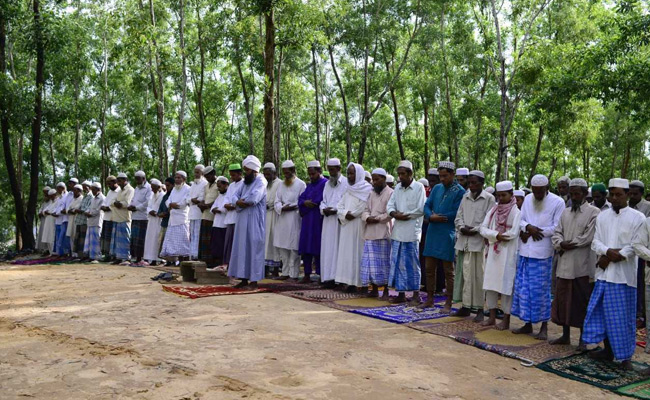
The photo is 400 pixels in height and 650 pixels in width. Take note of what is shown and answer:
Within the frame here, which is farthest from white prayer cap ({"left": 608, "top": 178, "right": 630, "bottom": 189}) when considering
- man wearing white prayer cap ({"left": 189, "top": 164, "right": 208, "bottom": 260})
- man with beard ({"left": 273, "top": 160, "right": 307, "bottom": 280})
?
man wearing white prayer cap ({"left": 189, "top": 164, "right": 208, "bottom": 260})

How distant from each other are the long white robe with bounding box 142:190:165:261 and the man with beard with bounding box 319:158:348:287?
447 cm

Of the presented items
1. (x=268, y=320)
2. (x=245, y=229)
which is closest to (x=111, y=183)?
(x=245, y=229)

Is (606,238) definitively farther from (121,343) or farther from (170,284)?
(170,284)

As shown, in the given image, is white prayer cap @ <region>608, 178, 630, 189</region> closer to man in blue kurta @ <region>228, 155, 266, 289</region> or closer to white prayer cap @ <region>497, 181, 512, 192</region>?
white prayer cap @ <region>497, 181, 512, 192</region>

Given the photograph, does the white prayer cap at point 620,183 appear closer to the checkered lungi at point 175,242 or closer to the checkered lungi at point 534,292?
the checkered lungi at point 534,292

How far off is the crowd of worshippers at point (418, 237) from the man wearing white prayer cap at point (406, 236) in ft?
0.05

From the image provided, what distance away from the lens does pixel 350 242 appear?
27.2 ft

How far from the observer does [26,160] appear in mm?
30109

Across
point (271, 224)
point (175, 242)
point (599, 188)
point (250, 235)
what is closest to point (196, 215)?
point (175, 242)

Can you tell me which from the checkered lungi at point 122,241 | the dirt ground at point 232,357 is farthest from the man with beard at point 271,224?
the checkered lungi at point 122,241

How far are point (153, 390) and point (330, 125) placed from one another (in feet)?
101

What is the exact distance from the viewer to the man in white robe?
8195mm

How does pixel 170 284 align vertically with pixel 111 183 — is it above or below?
below

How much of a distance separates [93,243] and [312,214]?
20.3ft
